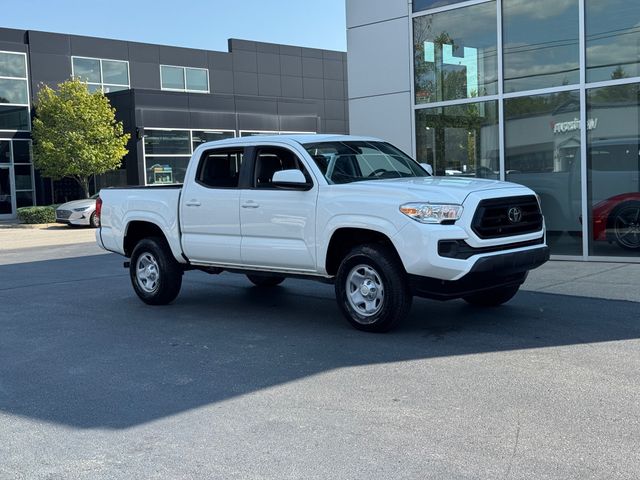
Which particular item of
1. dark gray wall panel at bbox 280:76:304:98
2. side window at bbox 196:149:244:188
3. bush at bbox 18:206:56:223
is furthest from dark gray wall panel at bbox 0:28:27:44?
side window at bbox 196:149:244:188

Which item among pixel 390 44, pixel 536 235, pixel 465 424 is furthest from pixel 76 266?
pixel 465 424

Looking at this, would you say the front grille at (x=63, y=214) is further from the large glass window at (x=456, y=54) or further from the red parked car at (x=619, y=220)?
the red parked car at (x=619, y=220)

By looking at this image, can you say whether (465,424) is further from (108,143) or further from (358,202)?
(108,143)

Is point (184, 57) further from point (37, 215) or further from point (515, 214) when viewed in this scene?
point (515, 214)

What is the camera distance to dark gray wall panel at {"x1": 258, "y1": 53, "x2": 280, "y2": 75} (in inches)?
1721

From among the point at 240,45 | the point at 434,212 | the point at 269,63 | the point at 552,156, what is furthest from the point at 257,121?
the point at 434,212

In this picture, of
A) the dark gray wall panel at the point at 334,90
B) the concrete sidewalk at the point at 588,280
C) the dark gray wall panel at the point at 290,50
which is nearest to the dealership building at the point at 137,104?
the dark gray wall panel at the point at 290,50

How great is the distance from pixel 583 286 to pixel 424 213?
3927 millimetres

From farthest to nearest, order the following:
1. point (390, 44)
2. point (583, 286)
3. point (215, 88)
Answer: point (215, 88), point (390, 44), point (583, 286)

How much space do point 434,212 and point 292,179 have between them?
1.57 meters

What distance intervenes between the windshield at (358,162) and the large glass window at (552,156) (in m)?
4.54

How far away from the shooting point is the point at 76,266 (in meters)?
14.2

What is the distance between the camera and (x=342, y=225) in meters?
7.11

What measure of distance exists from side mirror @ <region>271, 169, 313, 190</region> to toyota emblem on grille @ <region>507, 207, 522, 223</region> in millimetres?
2028
